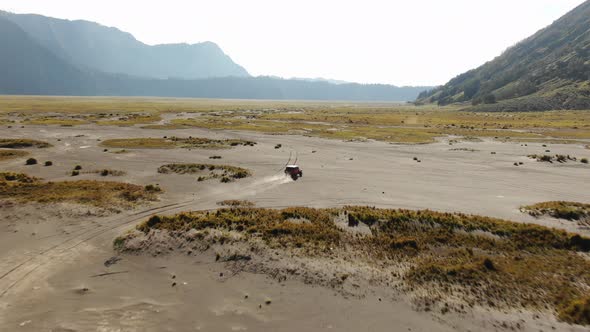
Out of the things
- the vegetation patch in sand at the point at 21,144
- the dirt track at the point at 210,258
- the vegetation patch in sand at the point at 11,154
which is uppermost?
the vegetation patch in sand at the point at 21,144

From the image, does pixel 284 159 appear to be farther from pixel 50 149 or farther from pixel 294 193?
pixel 50 149

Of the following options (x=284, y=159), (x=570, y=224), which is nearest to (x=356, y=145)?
(x=284, y=159)

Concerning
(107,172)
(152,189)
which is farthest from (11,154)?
(152,189)

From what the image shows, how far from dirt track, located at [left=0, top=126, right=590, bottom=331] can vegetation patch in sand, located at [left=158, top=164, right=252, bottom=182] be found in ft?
6.68

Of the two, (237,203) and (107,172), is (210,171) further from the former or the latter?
(237,203)

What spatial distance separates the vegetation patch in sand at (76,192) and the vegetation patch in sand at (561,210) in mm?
42352

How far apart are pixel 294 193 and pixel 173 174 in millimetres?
20792

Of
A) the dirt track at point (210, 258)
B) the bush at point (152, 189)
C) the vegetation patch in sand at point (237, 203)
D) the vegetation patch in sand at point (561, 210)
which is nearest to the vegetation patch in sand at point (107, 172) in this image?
the dirt track at point (210, 258)

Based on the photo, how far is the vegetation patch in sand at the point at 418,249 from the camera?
62.7ft

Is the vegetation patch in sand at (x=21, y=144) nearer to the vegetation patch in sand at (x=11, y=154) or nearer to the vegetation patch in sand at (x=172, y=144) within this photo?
the vegetation patch in sand at (x=11, y=154)

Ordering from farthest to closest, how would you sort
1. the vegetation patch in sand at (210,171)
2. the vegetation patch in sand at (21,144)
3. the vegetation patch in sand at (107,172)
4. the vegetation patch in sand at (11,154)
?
the vegetation patch in sand at (21,144) → the vegetation patch in sand at (11,154) → the vegetation patch in sand at (107,172) → the vegetation patch in sand at (210,171)

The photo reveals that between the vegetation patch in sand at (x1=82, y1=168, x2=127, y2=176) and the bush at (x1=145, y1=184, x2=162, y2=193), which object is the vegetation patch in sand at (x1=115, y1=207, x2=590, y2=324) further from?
the vegetation patch in sand at (x1=82, y1=168, x2=127, y2=176)

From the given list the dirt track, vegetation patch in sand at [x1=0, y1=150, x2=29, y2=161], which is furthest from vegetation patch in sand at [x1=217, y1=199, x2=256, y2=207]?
vegetation patch in sand at [x1=0, y1=150, x2=29, y2=161]

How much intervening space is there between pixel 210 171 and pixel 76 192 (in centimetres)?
1886
